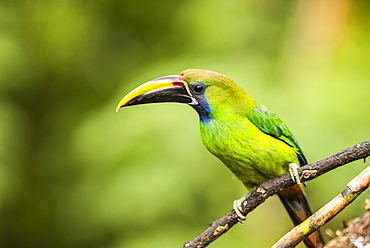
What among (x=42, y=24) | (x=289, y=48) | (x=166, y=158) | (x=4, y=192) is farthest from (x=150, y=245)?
(x=42, y=24)

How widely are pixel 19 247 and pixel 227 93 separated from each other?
3323 millimetres

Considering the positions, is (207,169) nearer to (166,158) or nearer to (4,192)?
(166,158)

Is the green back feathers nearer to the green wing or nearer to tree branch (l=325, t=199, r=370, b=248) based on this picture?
the green wing

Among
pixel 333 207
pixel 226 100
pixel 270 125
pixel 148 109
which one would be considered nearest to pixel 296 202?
pixel 270 125

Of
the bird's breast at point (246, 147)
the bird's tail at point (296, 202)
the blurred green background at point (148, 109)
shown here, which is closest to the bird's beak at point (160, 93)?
the bird's breast at point (246, 147)

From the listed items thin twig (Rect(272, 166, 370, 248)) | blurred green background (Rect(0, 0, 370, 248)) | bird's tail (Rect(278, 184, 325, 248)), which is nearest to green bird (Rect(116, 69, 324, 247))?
bird's tail (Rect(278, 184, 325, 248))

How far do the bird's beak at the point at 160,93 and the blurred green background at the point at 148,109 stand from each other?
1.39 m

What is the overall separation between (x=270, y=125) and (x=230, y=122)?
245 mm

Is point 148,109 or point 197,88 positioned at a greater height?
point 148,109

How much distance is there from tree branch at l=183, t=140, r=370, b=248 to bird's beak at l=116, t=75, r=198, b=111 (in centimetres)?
62

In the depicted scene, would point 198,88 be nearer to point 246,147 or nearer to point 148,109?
point 246,147

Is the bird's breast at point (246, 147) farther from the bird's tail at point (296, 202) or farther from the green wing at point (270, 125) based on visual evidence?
the bird's tail at point (296, 202)

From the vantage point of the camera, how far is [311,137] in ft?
13.4

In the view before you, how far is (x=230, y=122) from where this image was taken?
9.13 feet
